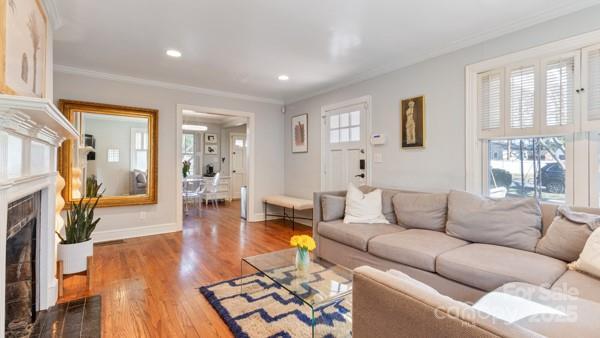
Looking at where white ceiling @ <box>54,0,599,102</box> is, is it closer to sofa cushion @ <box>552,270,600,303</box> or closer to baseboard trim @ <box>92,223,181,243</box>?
sofa cushion @ <box>552,270,600,303</box>

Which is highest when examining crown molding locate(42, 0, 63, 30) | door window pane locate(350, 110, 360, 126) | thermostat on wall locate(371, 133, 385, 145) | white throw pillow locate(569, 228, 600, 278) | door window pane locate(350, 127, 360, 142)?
crown molding locate(42, 0, 63, 30)

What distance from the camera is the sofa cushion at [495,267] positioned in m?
1.64

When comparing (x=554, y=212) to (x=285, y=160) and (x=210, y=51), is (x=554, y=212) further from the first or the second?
(x=285, y=160)

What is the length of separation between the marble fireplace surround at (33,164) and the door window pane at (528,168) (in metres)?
3.35

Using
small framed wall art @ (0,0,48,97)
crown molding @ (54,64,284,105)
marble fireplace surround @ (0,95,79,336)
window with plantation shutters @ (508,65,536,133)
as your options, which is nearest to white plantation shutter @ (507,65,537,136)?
window with plantation shutters @ (508,65,536,133)

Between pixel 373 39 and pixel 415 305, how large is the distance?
266 cm

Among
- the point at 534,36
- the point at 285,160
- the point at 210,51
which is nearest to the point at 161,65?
the point at 210,51

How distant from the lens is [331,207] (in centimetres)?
311

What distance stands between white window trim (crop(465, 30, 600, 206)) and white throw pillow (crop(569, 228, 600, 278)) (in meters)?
0.71

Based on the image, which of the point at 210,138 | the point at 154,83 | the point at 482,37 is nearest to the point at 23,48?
the point at 154,83

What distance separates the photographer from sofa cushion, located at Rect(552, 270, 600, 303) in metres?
1.41

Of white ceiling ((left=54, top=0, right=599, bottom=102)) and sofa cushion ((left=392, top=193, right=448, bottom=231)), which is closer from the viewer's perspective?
white ceiling ((left=54, top=0, right=599, bottom=102))

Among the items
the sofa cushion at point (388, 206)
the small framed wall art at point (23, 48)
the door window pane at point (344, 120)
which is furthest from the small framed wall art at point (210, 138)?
the sofa cushion at point (388, 206)

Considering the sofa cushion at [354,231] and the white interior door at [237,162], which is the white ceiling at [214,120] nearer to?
the white interior door at [237,162]
